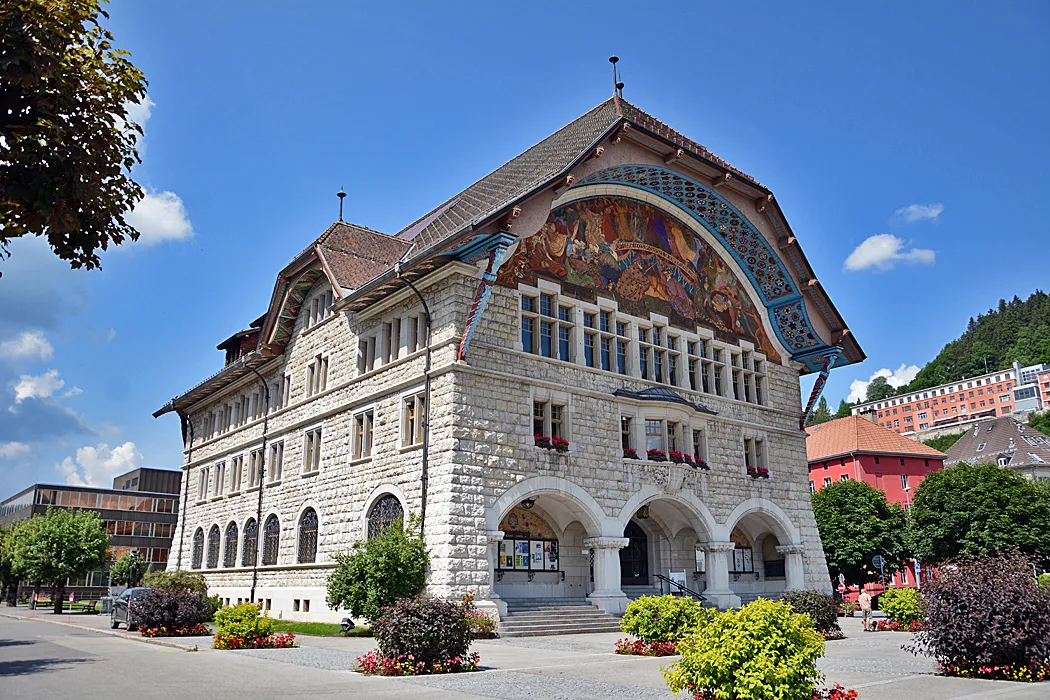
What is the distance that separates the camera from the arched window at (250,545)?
32375 mm

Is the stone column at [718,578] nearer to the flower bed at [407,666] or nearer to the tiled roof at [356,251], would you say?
the tiled roof at [356,251]

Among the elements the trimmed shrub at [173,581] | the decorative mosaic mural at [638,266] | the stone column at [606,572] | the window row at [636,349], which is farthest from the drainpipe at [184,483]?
the decorative mosaic mural at [638,266]

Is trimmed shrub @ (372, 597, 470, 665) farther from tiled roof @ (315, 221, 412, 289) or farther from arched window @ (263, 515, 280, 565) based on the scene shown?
arched window @ (263, 515, 280, 565)

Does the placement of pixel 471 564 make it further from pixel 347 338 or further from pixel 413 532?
pixel 347 338

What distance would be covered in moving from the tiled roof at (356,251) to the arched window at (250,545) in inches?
438

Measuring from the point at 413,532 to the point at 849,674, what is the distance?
12503 millimetres

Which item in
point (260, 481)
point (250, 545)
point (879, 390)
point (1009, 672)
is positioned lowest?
point (1009, 672)

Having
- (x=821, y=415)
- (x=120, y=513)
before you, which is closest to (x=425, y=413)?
(x=120, y=513)

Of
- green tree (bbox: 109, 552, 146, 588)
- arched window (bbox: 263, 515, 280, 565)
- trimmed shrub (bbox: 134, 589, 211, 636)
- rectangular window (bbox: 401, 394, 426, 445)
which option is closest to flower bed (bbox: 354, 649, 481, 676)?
trimmed shrub (bbox: 134, 589, 211, 636)

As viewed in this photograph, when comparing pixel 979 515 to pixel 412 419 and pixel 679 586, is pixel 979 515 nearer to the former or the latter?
pixel 679 586

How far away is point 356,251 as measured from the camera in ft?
101

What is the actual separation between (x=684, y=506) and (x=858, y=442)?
3888cm

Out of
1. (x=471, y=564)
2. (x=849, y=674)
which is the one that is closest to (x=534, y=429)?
(x=471, y=564)

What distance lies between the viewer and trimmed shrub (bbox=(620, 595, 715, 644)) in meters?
16.8
